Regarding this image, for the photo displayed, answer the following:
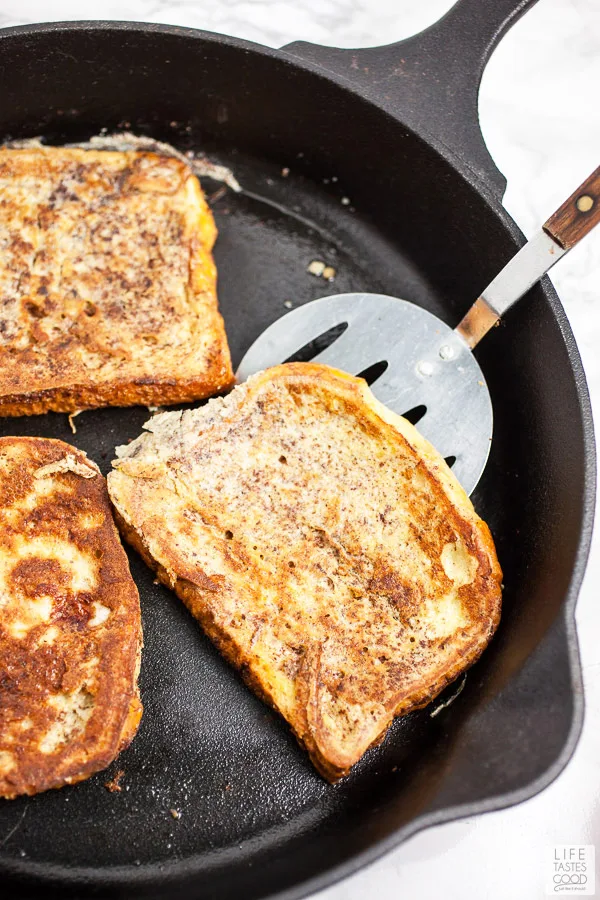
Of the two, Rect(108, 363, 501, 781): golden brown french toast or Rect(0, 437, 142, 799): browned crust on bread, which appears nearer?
Rect(0, 437, 142, 799): browned crust on bread

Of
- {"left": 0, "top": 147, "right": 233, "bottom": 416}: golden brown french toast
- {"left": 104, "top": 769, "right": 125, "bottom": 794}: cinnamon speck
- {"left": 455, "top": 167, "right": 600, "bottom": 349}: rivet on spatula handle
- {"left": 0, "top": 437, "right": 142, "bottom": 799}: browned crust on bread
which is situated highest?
{"left": 455, "top": 167, "right": 600, "bottom": 349}: rivet on spatula handle

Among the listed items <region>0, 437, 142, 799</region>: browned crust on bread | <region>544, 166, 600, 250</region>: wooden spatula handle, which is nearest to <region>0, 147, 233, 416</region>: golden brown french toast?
<region>0, 437, 142, 799</region>: browned crust on bread

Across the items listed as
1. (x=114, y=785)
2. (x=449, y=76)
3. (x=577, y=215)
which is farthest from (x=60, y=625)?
(x=449, y=76)

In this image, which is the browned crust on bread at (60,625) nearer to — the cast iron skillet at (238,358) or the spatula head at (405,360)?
the cast iron skillet at (238,358)

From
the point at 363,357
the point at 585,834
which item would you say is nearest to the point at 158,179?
the point at 363,357

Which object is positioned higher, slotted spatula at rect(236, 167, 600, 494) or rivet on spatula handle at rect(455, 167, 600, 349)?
rivet on spatula handle at rect(455, 167, 600, 349)

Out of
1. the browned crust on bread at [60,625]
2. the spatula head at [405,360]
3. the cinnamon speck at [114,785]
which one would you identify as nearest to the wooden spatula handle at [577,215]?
the spatula head at [405,360]

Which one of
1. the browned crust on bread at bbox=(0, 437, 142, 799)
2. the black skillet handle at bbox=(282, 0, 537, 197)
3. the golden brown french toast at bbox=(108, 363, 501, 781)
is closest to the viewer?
the browned crust on bread at bbox=(0, 437, 142, 799)

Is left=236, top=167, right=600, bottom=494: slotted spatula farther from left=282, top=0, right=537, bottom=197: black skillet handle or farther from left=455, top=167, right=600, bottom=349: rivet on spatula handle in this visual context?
left=282, top=0, right=537, bottom=197: black skillet handle
